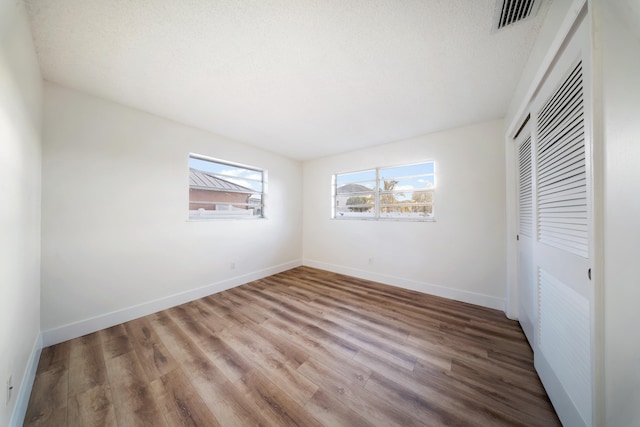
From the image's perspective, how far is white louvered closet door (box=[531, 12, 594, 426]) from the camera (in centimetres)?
92

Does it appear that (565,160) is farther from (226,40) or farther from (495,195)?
(226,40)

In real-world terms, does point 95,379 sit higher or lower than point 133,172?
lower

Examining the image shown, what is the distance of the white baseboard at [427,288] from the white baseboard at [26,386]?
3.54 meters

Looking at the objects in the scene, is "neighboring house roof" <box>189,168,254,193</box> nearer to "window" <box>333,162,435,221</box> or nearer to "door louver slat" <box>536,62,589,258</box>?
"window" <box>333,162,435,221</box>

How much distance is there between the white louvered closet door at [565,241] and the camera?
92 centimetres

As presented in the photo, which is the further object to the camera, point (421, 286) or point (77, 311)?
point (421, 286)

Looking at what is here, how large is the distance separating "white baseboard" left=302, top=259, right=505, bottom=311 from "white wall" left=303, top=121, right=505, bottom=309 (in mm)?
11

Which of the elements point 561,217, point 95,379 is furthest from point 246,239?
point 561,217

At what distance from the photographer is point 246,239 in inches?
138

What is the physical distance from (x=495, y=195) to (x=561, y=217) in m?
1.66

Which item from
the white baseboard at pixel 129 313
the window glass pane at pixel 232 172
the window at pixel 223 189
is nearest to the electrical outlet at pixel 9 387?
the white baseboard at pixel 129 313

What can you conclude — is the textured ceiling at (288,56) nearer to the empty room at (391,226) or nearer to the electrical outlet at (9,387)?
the empty room at (391,226)

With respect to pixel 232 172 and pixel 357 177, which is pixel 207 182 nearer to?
pixel 232 172

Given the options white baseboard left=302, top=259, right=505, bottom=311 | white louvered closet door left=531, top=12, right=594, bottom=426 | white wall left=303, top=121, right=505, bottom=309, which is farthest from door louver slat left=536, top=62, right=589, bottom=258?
white baseboard left=302, top=259, right=505, bottom=311
